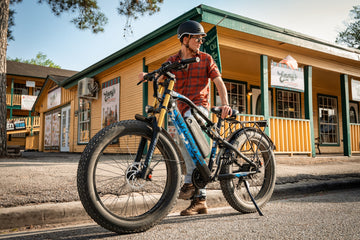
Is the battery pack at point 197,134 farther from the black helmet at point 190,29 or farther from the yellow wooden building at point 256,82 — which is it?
the yellow wooden building at point 256,82

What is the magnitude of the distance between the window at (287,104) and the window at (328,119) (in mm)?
1661

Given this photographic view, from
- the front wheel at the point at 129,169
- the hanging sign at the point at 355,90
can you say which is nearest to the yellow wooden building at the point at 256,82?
the hanging sign at the point at 355,90

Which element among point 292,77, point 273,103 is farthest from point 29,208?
point 273,103

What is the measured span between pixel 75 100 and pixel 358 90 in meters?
13.0

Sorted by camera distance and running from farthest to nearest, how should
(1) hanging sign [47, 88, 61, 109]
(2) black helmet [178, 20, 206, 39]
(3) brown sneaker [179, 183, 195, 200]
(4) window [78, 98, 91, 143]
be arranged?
1. (1) hanging sign [47, 88, 61, 109]
2. (4) window [78, 98, 91, 143]
3. (2) black helmet [178, 20, 206, 39]
4. (3) brown sneaker [179, 183, 195, 200]

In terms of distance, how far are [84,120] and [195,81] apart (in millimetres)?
12215

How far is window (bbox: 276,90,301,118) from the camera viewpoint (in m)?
12.7

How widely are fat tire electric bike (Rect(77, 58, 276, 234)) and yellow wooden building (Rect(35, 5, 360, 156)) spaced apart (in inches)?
174

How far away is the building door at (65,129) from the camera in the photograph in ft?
52.4

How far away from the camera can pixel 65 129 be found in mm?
16281

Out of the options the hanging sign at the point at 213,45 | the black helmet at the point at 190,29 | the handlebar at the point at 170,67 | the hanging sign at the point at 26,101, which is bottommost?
the handlebar at the point at 170,67

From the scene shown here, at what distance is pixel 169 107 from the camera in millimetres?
→ 2430

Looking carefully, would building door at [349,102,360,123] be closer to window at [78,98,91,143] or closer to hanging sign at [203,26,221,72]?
hanging sign at [203,26,221,72]

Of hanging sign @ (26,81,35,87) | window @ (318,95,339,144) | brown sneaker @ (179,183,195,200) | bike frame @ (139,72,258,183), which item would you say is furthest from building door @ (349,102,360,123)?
hanging sign @ (26,81,35,87)
